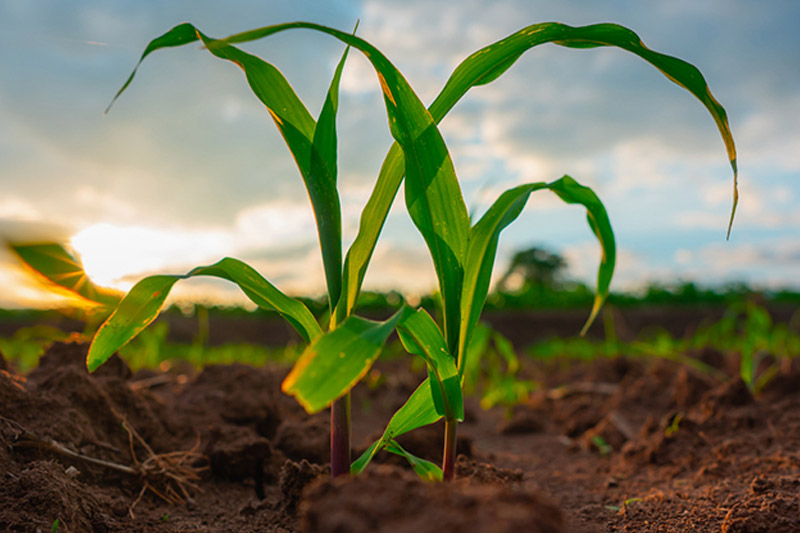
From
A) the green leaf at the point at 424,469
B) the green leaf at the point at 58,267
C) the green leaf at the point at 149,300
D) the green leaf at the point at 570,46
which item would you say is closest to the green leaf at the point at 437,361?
the green leaf at the point at 424,469

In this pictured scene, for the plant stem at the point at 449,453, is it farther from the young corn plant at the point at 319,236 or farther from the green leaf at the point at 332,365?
the green leaf at the point at 332,365

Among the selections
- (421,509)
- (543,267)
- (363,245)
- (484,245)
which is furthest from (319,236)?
(543,267)

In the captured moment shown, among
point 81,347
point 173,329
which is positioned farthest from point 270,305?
point 173,329

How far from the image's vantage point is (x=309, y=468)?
1182mm

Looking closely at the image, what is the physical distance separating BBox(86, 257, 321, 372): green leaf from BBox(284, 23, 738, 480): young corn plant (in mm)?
300

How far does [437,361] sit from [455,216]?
0.27 m

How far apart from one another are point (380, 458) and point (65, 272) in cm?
96

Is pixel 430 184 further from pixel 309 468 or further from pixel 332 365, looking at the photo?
pixel 309 468

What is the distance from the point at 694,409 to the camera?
2.29 m

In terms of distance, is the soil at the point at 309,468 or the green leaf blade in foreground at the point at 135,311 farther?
the green leaf blade in foreground at the point at 135,311

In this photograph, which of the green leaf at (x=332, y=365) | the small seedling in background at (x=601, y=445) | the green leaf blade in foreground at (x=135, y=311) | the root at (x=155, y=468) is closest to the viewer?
the green leaf at (x=332, y=365)

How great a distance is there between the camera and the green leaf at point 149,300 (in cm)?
98

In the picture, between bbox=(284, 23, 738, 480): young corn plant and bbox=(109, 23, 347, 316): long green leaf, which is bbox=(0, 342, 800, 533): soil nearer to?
bbox=(284, 23, 738, 480): young corn plant

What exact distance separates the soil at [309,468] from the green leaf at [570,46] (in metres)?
0.70
